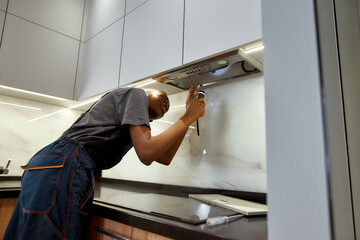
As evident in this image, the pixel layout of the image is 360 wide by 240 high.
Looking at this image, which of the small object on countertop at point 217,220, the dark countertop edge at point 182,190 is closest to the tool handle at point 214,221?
the small object on countertop at point 217,220

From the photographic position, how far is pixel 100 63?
1.75 metres

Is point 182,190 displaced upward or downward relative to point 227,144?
downward

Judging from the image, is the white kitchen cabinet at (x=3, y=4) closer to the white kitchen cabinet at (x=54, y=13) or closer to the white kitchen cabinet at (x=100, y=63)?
the white kitchen cabinet at (x=54, y=13)

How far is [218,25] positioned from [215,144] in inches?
24.4

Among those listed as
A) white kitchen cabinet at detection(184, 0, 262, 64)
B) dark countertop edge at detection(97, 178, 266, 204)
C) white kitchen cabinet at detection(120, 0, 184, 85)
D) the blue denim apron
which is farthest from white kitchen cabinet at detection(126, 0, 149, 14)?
A: dark countertop edge at detection(97, 178, 266, 204)

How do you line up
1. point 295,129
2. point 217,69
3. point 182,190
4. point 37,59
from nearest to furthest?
point 295,129
point 217,69
point 182,190
point 37,59

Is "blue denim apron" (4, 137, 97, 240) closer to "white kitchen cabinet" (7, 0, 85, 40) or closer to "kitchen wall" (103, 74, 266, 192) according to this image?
"kitchen wall" (103, 74, 266, 192)

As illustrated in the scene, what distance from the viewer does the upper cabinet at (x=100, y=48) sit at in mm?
1630

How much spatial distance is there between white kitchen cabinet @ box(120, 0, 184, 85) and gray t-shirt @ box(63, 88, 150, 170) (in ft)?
1.18

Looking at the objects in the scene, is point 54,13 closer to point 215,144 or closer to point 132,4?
point 132,4

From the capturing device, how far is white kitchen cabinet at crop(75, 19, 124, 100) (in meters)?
1.61

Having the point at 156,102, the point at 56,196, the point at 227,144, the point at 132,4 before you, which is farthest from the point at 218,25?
the point at 56,196

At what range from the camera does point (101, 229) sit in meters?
0.89

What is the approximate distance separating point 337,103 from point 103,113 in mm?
785
